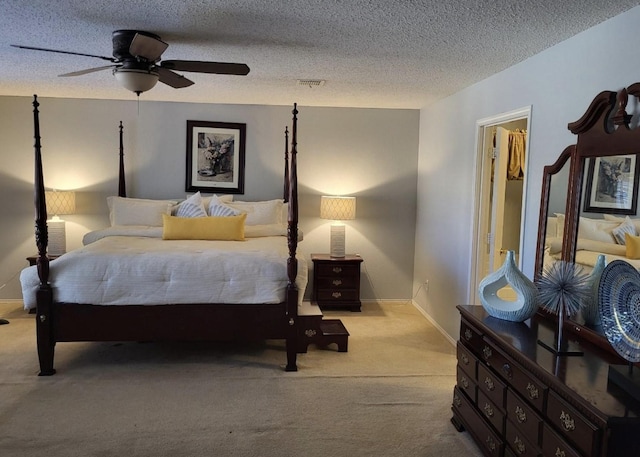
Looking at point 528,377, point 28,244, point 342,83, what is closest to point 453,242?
point 342,83

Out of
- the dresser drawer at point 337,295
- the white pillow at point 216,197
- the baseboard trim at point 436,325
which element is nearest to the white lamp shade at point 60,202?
the white pillow at point 216,197

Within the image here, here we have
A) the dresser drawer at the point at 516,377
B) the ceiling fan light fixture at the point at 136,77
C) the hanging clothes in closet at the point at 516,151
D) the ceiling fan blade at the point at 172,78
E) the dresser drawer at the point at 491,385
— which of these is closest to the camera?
the dresser drawer at the point at 516,377

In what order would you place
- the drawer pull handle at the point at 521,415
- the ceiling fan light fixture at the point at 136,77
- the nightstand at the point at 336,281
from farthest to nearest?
the nightstand at the point at 336,281 → the ceiling fan light fixture at the point at 136,77 → the drawer pull handle at the point at 521,415

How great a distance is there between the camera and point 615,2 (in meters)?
2.29

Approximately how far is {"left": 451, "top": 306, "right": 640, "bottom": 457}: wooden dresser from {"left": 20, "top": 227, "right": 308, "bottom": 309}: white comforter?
1447mm

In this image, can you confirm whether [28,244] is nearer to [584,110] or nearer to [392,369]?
[392,369]

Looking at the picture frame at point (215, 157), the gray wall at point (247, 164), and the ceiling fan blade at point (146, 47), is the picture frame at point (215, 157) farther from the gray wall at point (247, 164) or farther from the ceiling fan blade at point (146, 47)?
the ceiling fan blade at point (146, 47)

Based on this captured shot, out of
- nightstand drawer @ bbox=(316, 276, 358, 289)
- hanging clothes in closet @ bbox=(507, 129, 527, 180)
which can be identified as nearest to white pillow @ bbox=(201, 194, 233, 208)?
nightstand drawer @ bbox=(316, 276, 358, 289)

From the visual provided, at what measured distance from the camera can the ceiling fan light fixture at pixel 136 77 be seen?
2928 millimetres

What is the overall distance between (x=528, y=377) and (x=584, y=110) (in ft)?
4.75

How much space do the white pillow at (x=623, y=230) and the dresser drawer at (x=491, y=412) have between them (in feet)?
3.13

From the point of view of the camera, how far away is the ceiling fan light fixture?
9.61 ft

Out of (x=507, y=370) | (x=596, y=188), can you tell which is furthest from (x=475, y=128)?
(x=507, y=370)

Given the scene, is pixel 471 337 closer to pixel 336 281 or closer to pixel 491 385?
pixel 491 385
